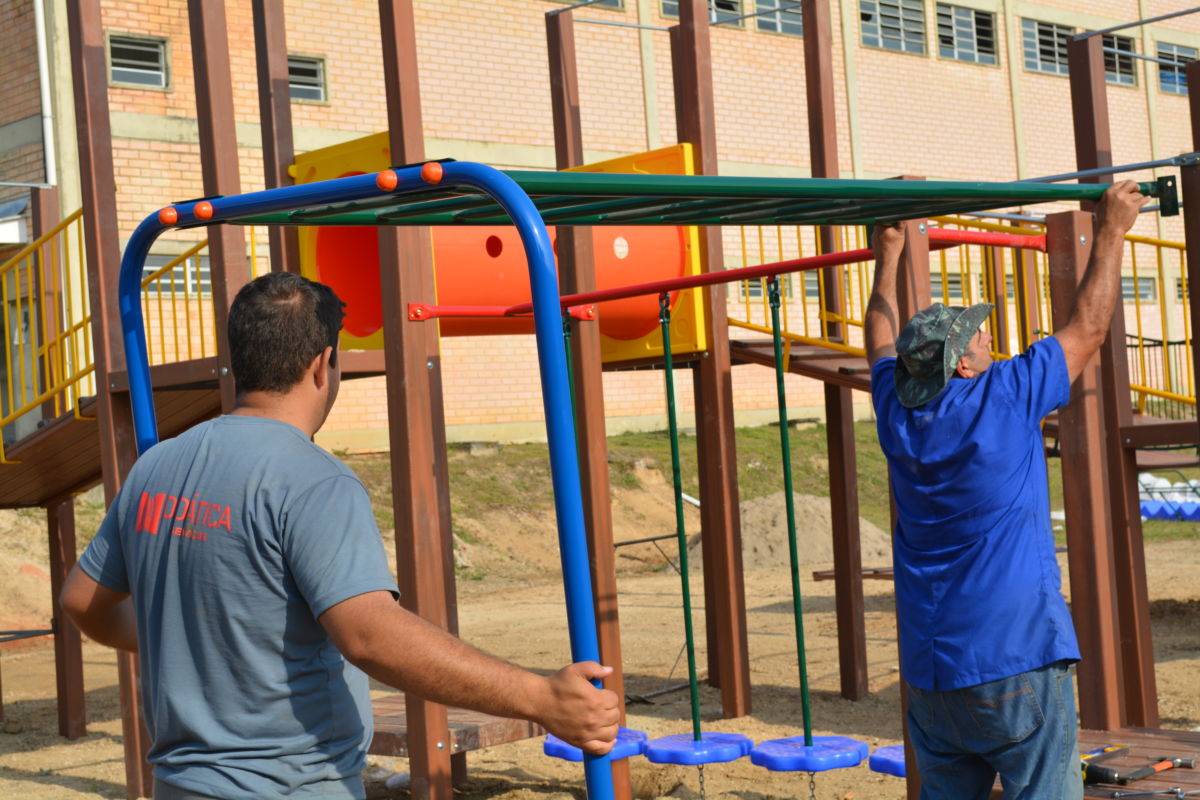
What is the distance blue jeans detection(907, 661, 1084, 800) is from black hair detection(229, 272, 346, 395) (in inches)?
77.0

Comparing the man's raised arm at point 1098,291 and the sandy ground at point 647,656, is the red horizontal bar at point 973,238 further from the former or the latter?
the sandy ground at point 647,656

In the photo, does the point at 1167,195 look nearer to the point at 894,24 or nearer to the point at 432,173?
the point at 432,173

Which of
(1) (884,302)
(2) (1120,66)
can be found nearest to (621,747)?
(1) (884,302)

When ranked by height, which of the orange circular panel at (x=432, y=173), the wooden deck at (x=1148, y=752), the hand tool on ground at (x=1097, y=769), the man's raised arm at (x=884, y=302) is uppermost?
the orange circular panel at (x=432, y=173)

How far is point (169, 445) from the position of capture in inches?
101

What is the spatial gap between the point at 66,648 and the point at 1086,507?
23.9 feet

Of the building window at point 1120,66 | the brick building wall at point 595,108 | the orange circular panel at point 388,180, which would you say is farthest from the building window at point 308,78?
the orange circular panel at point 388,180

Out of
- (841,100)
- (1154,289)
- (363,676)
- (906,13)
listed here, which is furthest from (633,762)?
(1154,289)

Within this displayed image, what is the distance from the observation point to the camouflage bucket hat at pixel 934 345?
12.0 feet

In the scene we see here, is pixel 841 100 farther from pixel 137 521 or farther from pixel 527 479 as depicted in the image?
pixel 137 521

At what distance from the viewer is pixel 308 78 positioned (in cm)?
1991

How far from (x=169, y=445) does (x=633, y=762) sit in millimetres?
5670

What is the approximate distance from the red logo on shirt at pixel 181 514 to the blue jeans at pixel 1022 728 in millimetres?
2033

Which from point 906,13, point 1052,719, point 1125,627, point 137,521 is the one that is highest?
point 906,13
